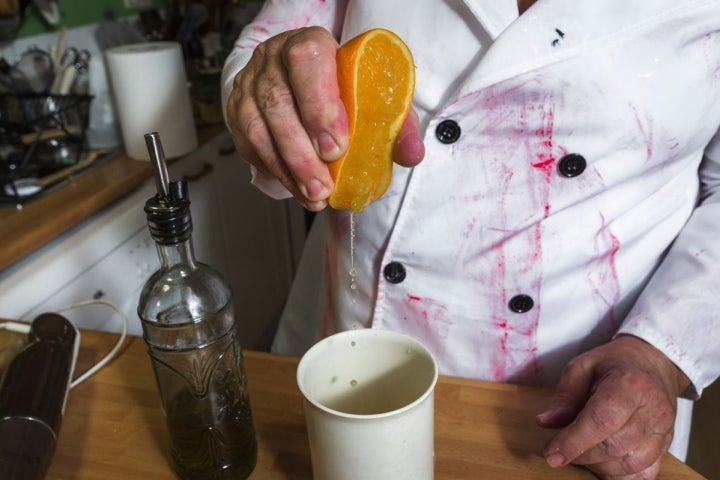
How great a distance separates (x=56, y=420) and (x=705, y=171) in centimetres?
68

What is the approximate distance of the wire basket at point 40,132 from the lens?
3.74 ft

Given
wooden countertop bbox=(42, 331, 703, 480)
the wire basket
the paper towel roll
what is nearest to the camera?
wooden countertop bbox=(42, 331, 703, 480)

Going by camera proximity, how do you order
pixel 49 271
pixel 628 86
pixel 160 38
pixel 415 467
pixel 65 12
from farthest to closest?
1. pixel 160 38
2. pixel 65 12
3. pixel 49 271
4. pixel 628 86
5. pixel 415 467

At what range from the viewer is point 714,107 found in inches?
23.6

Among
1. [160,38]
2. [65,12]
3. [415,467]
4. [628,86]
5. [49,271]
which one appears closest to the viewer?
[415,467]

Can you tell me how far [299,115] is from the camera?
17.8 inches

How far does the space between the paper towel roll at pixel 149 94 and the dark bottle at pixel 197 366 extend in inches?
33.0

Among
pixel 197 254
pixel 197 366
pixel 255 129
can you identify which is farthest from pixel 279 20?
pixel 197 254

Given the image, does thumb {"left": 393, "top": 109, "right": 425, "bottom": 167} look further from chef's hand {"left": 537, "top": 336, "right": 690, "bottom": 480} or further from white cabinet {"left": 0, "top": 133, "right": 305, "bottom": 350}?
white cabinet {"left": 0, "top": 133, "right": 305, "bottom": 350}

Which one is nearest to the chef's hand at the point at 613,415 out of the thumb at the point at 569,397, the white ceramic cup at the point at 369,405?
the thumb at the point at 569,397

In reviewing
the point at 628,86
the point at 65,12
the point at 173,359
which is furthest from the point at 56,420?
the point at 65,12

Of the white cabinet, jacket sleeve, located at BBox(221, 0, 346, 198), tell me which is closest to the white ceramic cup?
jacket sleeve, located at BBox(221, 0, 346, 198)

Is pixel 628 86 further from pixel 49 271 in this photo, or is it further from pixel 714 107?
pixel 49 271

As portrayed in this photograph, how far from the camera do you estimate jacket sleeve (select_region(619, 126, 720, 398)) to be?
1.88 feet
